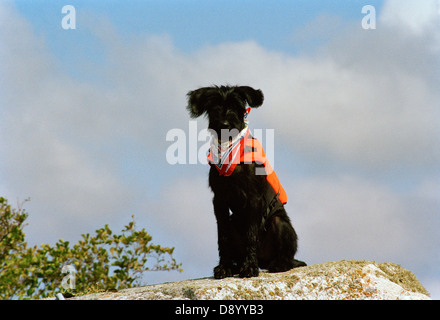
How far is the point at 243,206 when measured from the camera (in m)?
6.05

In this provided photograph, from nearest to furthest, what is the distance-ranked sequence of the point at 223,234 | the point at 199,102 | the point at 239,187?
the point at 239,187 → the point at 223,234 → the point at 199,102

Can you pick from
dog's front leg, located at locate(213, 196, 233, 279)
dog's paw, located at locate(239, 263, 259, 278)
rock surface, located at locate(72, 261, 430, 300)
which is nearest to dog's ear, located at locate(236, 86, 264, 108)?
dog's front leg, located at locate(213, 196, 233, 279)

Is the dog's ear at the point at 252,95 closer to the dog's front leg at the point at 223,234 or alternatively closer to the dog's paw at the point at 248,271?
the dog's front leg at the point at 223,234

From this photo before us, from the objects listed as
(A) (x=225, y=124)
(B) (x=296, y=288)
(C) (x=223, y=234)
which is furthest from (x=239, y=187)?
(B) (x=296, y=288)

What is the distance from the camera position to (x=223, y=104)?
6027 millimetres

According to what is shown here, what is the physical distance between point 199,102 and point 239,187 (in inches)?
50.9

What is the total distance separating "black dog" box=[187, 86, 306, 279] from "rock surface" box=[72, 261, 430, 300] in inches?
14.3

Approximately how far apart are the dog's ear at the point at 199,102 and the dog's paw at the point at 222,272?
6.81ft

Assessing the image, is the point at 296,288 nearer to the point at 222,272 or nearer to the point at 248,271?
the point at 248,271

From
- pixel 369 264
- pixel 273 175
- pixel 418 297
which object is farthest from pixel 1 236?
pixel 418 297

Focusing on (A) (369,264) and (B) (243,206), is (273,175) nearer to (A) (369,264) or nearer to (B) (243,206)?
(B) (243,206)

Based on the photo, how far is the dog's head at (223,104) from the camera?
233 inches
